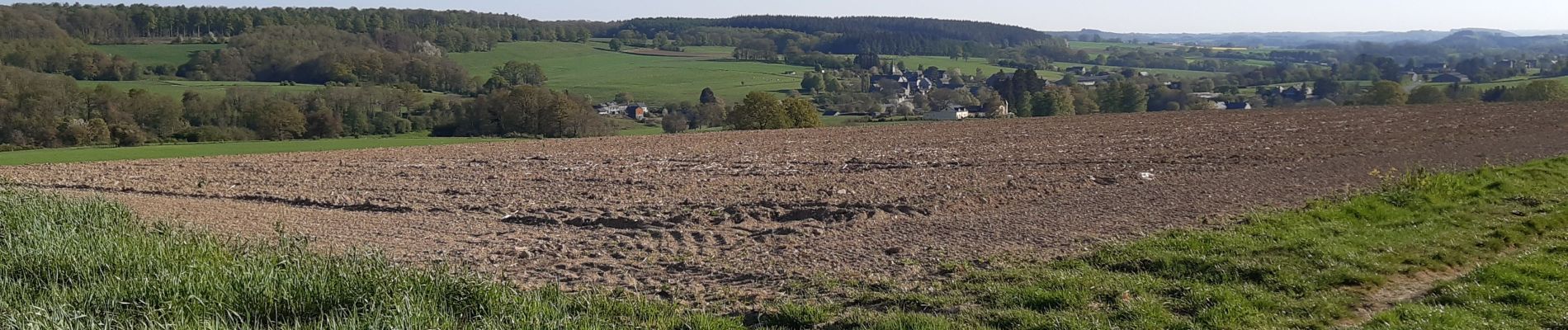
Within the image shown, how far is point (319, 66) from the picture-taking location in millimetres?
79375

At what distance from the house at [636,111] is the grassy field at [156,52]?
39.1m

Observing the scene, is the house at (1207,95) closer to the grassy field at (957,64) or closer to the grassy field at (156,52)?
the grassy field at (957,64)

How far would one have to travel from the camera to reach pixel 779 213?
11977mm

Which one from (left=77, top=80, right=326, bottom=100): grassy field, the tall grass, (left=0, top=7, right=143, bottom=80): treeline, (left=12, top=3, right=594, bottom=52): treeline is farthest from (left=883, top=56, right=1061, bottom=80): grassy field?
the tall grass

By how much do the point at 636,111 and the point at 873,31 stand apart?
8555 cm

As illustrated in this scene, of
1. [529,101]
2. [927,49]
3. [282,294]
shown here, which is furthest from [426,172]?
[927,49]

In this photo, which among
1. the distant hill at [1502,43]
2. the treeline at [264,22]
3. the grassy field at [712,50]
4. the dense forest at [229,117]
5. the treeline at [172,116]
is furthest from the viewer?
the distant hill at [1502,43]

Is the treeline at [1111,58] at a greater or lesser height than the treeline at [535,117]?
greater

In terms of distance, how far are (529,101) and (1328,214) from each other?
37759 millimetres

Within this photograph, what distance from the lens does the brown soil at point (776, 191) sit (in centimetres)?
938

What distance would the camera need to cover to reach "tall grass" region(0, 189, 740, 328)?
6.37 m

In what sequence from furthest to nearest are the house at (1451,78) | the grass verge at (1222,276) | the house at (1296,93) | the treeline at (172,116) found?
the house at (1451,78) → the house at (1296,93) → the treeline at (172,116) → the grass verge at (1222,276)

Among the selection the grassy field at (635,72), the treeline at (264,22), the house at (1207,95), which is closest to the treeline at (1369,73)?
the house at (1207,95)

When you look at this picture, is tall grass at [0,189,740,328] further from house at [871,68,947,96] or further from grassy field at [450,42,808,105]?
house at [871,68,947,96]
